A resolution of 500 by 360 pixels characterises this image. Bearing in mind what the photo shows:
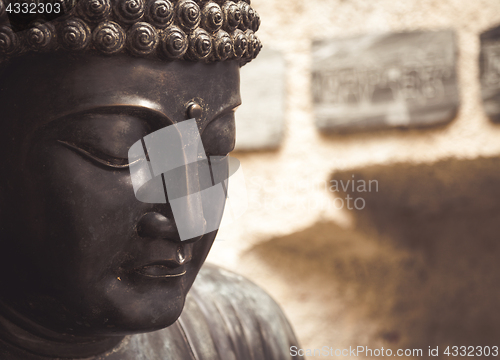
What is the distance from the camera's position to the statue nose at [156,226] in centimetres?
53

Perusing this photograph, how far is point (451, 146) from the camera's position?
1.65 m

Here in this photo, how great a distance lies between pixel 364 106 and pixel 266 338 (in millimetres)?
1054

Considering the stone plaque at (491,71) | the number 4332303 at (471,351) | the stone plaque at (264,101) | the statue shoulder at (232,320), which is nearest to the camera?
the statue shoulder at (232,320)

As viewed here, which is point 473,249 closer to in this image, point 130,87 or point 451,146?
point 451,146

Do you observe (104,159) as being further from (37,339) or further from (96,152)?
(37,339)

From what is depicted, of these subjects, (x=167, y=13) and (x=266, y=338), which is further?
(x=266, y=338)

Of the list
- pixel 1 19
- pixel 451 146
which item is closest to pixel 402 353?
pixel 451 146

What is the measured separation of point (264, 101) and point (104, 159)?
126cm

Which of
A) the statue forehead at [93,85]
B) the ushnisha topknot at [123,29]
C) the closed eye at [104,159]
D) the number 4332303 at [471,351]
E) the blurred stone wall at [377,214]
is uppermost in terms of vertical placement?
the ushnisha topknot at [123,29]

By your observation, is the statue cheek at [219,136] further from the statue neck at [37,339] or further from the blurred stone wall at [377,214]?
the blurred stone wall at [377,214]

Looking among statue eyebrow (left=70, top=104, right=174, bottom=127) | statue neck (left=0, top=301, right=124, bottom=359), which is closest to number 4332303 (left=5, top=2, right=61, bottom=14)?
statue eyebrow (left=70, top=104, right=174, bottom=127)

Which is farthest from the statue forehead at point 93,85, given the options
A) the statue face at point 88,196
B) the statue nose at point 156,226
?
the statue nose at point 156,226

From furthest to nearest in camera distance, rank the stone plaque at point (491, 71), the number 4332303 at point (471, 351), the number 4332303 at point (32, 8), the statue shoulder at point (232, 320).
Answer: the number 4332303 at point (471, 351)
the stone plaque at point (491, 71)
the statue shoulder at point (232, 320)
the number 4332303 at point (32, 8)

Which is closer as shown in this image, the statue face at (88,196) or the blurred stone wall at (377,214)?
the statue face at (88,196)
